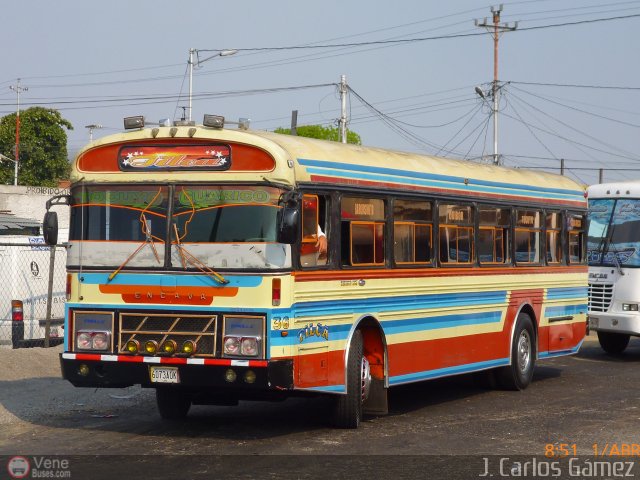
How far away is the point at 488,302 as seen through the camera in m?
15.1

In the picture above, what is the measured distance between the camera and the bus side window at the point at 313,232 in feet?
36.6

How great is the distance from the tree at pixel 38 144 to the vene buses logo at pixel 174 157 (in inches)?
2835

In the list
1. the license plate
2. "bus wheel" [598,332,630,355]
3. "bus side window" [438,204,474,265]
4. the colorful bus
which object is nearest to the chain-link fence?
the colorful bus

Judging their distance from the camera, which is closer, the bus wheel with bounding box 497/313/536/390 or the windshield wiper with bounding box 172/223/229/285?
the windshield wiper with bounding box 172/223/229/285

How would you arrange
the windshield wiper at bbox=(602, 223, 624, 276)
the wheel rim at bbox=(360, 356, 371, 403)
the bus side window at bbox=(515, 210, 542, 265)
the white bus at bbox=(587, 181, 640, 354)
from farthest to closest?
the windshield wiper at bbox=(602, 223, 624, 276)
the white bus at bbox=(587, 181, 640, 354)
the bus side window at bbox=(515, 210, 542, 265)
the wheel rim at bbox=(360, 356, 371, 403)

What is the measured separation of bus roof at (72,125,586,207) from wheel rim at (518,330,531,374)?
8.10 ft

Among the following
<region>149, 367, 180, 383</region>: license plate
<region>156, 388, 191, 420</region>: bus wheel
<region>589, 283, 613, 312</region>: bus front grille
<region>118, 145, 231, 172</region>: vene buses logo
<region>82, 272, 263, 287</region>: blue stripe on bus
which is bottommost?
<region>156, 388, 191, 420</region>: bus wheel

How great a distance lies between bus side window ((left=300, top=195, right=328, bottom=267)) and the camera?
1116 centimetres

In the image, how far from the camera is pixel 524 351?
16.3m

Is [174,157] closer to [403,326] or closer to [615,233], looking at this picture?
[403,326]

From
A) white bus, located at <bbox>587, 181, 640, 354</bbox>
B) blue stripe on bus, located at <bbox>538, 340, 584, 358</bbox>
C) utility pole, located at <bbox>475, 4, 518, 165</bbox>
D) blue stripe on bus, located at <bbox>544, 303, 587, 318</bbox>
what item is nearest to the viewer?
blue stripe on bus, located at <bbox>538, 340, 584, 358</bbox>

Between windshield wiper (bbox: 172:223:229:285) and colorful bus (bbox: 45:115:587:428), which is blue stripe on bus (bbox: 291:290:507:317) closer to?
colorful bus (bbox: 45:115:587:428)

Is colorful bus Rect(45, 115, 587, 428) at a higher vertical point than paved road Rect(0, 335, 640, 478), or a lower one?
higher

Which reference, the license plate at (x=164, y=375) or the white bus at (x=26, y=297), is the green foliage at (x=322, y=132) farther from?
the license plate at (x=164, y=375)
